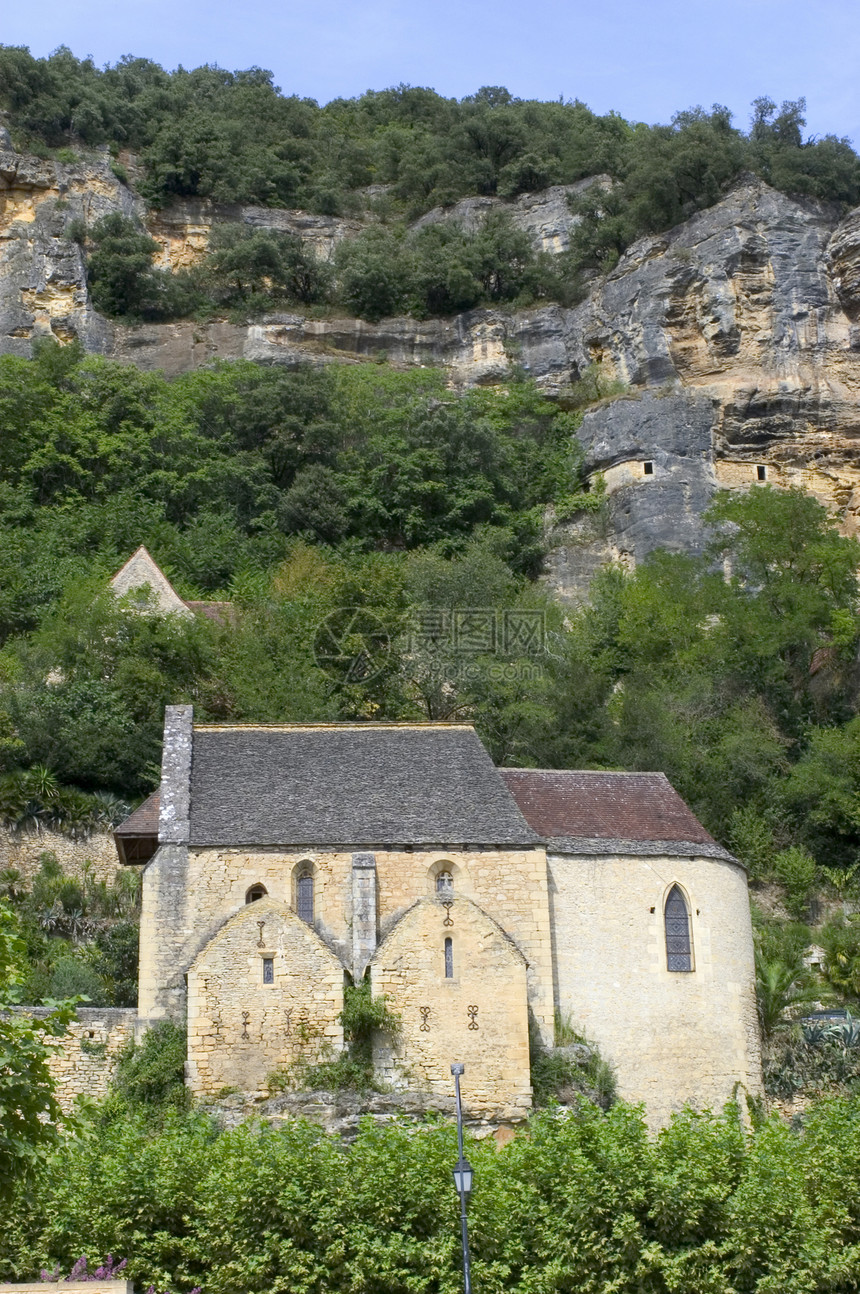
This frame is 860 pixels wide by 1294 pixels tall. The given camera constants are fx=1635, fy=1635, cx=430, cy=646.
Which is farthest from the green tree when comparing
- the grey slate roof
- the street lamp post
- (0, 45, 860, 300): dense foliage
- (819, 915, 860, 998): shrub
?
the street lamp post

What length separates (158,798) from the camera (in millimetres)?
32375

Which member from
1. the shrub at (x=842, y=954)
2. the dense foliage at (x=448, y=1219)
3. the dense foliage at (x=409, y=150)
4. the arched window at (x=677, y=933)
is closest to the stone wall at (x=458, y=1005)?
the arched window at (x=677, y=933)

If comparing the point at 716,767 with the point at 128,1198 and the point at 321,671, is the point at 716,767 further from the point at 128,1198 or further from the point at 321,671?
the point at 128,1198

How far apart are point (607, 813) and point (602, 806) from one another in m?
0.31

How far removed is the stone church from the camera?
91.7ft

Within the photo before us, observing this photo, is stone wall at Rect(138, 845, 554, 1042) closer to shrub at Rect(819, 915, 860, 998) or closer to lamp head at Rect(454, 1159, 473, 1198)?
shrub at Rect(819, 915, 860, 998)

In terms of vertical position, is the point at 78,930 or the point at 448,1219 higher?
the point at 78,930

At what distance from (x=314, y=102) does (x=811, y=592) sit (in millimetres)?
48476

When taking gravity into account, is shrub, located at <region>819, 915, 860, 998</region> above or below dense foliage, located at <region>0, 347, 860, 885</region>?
below

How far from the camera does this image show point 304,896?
2994 cm

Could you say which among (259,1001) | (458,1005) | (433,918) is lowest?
(458,1005)

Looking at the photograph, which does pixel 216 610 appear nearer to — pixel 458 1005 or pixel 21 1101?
pixel 458 1005

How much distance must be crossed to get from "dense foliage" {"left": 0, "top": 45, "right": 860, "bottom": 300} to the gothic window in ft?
125

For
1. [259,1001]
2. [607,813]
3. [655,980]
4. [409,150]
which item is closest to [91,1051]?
[259,1001]
